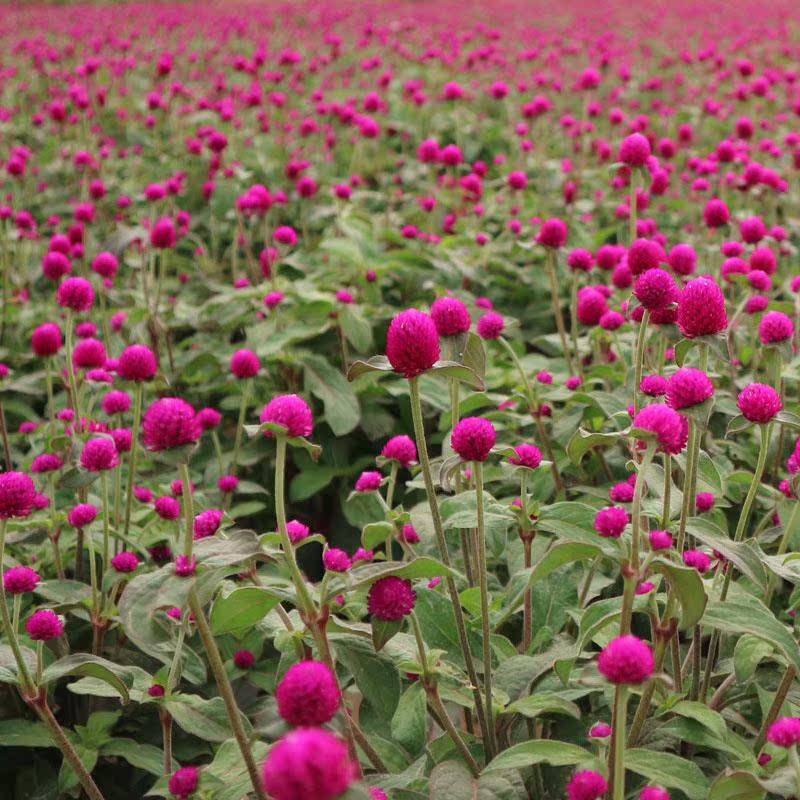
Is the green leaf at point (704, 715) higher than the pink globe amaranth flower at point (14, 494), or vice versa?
the pink globe amaranth flower at point (14, 494)

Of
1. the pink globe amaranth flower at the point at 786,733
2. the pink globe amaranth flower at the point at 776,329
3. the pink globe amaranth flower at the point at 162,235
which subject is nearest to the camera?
the pink globe amaranth flower at the point at 786,733

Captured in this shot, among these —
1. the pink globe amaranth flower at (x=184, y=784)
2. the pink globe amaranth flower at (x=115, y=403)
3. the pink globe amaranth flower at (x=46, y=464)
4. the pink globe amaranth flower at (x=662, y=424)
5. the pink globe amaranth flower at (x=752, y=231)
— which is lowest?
the pink globe amaranth flower at (x=184, y=784)

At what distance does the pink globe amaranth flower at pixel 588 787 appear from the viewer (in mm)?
1290

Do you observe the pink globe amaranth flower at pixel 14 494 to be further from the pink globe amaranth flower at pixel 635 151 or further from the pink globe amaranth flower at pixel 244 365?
the pink globe amaranth flower at pixel 635 151

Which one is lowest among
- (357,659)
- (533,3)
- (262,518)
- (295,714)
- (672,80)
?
(262,518)

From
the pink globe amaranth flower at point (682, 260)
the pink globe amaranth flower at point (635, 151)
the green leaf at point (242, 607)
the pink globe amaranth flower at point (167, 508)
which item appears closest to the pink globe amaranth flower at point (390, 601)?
the green leaf at point (242, 607)

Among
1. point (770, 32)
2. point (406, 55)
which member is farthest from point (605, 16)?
point (406, 55)

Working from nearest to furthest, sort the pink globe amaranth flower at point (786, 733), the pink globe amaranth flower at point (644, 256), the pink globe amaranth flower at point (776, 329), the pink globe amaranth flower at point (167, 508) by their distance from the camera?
the pink globe amaranth flower at point (786, 733), the pink globe amaranth flower at point (776, 329), the pink globe amaranth flower at point (167, 508), the pink globe amaranth flower at point (644, 256)

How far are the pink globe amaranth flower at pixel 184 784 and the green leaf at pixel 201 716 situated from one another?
19 centimetres

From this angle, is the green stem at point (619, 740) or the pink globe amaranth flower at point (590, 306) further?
the pink globe amaranth flower at point (590, 306)

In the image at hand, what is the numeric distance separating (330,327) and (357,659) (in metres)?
1.89

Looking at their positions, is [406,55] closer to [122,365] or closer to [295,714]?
[122,365]

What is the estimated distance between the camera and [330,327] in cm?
335

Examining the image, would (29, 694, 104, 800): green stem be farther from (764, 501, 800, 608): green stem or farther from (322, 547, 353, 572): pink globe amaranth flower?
(764, 501, 800, 608): green stem
